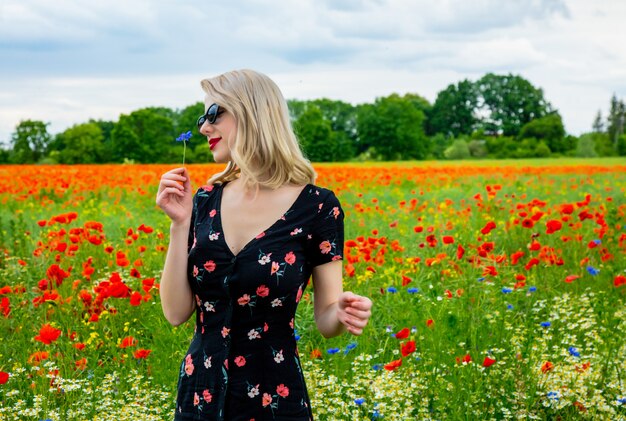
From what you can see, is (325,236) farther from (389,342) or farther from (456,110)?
(456,110)

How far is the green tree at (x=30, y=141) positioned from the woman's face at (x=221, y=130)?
39.9 meters

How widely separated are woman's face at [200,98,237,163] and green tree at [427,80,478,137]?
83268 millimetres

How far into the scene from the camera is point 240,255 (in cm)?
220

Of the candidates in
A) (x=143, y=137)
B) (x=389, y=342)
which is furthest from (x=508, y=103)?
(x=389, y=342)

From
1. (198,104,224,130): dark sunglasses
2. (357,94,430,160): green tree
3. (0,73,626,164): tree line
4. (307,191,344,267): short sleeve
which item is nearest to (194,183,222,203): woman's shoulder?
(198,104,224,130): dark sunglasses

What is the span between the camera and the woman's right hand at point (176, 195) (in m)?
2.16

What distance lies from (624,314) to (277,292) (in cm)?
334

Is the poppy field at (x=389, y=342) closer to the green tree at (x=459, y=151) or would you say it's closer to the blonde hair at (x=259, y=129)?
the blonde hair at (x=259, y=129)

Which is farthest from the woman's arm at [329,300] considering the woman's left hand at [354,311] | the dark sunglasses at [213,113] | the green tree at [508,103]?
the green tree at [508,103]

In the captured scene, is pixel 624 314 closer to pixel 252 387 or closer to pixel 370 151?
pixel 252 387

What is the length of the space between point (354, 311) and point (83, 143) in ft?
158

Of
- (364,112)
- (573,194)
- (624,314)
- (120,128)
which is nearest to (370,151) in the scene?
(364,112)

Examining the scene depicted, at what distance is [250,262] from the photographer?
Answer: 7.20 feet

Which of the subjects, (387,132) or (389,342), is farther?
(387,132)
